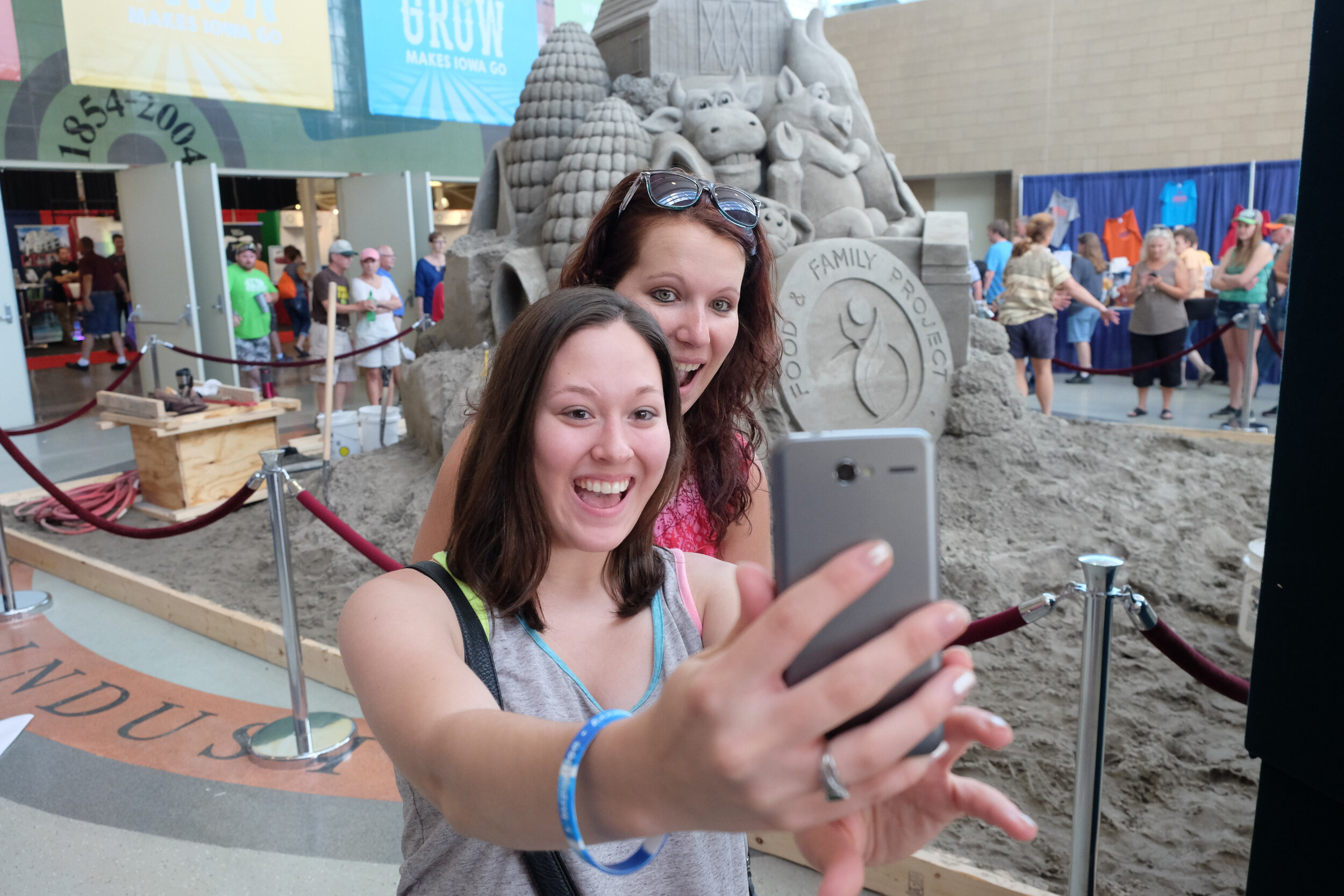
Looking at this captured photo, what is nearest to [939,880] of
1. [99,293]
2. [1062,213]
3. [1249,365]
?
[1249,365]

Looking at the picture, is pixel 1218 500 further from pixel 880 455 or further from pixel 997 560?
pixel 880 455

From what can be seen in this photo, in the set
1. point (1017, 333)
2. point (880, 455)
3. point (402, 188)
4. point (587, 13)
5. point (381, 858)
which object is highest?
point (587, 13)

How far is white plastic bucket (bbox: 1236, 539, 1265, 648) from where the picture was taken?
135 inches

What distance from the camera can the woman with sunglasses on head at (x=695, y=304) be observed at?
1.57 metres

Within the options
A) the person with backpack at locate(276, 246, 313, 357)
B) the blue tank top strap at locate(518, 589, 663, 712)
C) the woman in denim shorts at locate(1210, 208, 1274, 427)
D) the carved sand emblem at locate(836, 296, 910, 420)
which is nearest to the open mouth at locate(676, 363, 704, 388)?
the blue tank top strap at locate(518, 589, 663, 712)

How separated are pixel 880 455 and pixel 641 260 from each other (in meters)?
0.99

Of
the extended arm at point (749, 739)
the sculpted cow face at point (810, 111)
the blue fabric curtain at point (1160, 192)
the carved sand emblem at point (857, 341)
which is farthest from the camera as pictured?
the blue fabric curtain at point (1160, 192)

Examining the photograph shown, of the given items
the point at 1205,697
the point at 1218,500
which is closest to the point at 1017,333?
the point at 1218,500

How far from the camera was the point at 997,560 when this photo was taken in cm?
445

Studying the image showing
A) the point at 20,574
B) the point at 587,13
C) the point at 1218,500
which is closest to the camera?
the point at 20,574

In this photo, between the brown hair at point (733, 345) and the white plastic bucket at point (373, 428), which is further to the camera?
the white plastic bucket at point (373, 428)

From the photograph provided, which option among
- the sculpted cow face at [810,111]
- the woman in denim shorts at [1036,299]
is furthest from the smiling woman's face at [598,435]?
the woman in denim shorts at [1036,299]

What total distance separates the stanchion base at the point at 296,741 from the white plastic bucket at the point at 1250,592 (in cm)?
321

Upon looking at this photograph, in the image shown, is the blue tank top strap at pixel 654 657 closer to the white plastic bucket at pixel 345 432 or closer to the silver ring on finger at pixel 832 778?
the silver ring on finger at pixel 832 778
